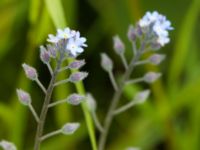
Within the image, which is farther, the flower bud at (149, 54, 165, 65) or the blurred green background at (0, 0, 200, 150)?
the blurred green background at (0, 0, 200, 150)

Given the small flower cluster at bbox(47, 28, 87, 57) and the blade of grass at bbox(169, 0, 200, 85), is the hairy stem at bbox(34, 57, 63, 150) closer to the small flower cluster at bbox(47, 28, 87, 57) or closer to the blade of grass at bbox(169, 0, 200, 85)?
the small flower cluster at bbox(47, 28, 87, 57)

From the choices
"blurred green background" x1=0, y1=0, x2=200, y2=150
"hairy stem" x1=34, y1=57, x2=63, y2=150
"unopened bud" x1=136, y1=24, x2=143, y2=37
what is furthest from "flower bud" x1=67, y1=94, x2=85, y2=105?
"blurred green background" x1=0, y1=0, x2=200, y2=150

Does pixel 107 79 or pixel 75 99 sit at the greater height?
pixel 107 79

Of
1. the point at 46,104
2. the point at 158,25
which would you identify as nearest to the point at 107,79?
the point at 158,25

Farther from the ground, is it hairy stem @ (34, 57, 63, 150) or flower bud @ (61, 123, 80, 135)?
hairy stem @ (34, 57, 63, 150)

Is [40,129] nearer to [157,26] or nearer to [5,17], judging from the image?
[157,26]

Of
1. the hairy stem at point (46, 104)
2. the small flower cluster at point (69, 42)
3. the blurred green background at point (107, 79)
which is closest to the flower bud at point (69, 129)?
the hairy stem at point (46, 104)

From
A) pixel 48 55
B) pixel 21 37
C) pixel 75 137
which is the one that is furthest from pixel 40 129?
pixel 21 37

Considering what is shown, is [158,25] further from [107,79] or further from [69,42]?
[107,79]
